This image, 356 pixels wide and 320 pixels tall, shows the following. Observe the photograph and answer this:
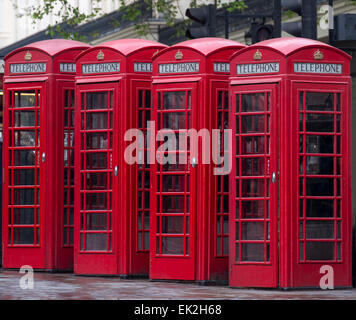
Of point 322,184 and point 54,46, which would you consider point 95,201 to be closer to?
point 54,46

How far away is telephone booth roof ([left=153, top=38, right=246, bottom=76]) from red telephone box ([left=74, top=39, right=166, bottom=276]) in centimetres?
51

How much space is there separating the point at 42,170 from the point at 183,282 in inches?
94.9

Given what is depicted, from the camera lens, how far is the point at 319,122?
41.4ft

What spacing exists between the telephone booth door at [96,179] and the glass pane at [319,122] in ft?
8.26

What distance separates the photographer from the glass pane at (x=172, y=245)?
13461 mm

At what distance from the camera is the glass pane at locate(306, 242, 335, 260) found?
12586 millimetres

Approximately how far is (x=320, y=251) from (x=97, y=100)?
3.31m

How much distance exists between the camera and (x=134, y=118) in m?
13.9

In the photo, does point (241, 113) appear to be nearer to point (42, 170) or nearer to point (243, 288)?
point (243, 288)

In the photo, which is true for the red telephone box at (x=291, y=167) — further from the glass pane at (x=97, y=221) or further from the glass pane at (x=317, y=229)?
the glass pane at (x=97, y=221)

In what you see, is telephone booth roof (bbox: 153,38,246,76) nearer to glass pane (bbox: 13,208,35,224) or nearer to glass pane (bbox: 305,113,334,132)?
glass pane (bbox: 305,113,334,132)

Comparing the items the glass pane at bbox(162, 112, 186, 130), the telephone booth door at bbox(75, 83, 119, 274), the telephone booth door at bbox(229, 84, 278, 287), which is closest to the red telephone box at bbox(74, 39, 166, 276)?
the telephone booth door at bbox(75, 83, 119, 274)

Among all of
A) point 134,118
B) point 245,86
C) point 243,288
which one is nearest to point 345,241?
point 243,288

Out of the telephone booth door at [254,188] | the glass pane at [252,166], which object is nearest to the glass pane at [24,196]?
the telephone booth door at [254,188]
